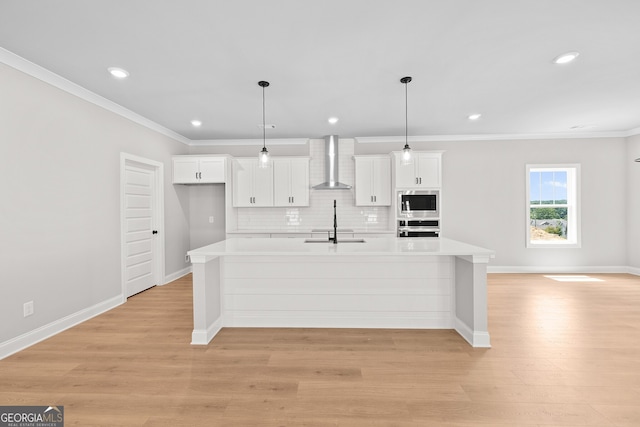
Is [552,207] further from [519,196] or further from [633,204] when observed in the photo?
[633,204]

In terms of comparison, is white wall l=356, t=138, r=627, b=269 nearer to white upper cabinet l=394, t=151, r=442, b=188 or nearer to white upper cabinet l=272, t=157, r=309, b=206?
white upper cabinet l=394, t=151, r=442, b=188

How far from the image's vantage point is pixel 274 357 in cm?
260

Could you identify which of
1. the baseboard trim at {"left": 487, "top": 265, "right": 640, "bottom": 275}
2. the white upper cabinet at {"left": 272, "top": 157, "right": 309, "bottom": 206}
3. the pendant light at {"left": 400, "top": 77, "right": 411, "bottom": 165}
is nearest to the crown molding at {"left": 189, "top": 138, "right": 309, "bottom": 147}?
the white upper cabinet at {"left": 272, "top": 157, "right": 309, "bottom": 206}

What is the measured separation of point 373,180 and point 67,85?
4472 millimetres

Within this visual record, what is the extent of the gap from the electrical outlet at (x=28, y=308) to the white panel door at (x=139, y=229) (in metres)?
1.39

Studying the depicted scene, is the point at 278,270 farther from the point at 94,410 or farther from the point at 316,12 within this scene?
the point at 316,12

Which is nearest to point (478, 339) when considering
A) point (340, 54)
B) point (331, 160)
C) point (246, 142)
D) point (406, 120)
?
point (340, 54)

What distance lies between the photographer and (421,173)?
5516 millimetres

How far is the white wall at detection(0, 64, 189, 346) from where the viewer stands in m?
2.72

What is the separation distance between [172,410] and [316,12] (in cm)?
278

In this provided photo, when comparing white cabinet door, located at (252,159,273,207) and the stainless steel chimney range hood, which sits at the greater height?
the stainless steel chimney range hood

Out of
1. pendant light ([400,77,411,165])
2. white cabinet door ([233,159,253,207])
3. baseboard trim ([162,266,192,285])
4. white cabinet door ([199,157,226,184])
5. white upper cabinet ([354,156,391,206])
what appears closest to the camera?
pendant light ([400,77,411,165])

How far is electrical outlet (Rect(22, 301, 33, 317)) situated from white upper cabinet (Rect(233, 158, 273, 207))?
330 centimetres

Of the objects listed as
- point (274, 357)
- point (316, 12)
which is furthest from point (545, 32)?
point (274, 357)
